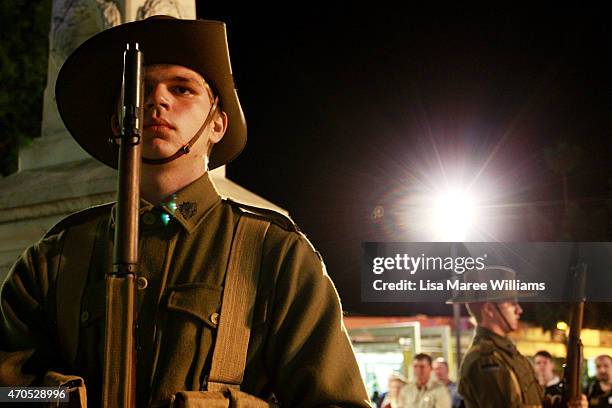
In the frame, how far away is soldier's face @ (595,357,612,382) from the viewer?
9.13 metres

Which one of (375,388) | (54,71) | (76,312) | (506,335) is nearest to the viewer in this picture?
(76,312)

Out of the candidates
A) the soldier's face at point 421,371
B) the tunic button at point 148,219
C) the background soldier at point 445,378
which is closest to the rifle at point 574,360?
the background soldier at point 445,378

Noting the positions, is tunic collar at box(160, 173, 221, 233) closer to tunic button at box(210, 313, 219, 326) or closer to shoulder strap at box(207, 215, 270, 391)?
shoulder strap at box(207, 215, 270, 391)

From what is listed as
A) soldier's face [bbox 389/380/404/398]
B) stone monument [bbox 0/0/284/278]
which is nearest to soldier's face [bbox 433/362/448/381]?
soldier's face [bbox 389/380/404/398]

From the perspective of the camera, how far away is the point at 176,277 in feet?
6.88

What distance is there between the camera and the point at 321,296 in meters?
2.06

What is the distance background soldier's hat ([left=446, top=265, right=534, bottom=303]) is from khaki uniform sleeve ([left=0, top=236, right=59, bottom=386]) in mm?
5710

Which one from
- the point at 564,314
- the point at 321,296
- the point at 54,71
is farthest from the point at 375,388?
the point at 321,296

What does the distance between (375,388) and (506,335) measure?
3.83 meters

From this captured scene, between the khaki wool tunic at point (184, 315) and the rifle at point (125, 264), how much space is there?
0.68 ft

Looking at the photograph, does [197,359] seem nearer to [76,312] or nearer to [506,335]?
[76,312]

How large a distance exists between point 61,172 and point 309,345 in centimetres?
409

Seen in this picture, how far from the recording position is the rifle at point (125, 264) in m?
1.75

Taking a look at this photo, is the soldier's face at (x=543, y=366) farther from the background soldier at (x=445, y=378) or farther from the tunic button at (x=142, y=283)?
the tunic button at (x=142, y=283)
